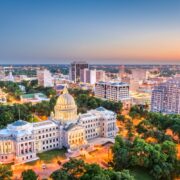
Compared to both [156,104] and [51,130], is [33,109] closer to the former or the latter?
[51,130]

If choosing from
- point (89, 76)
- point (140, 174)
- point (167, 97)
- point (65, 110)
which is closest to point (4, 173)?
point (65, 110)

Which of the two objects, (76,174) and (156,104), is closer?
(76,174)

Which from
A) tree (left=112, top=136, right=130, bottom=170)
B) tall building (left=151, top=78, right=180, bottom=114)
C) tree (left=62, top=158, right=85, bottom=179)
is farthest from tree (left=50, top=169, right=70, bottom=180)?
tall building (left=151, top=78, right=180, bottom=114)

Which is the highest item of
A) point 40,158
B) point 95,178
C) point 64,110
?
point 64,110

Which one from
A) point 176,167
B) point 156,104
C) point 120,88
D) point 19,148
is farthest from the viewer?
point 120,88

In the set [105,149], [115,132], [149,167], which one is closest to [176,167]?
[149,167]

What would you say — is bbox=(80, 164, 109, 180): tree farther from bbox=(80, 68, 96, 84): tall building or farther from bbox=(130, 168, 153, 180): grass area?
bbox=(80, 68, 96, 84): tall building

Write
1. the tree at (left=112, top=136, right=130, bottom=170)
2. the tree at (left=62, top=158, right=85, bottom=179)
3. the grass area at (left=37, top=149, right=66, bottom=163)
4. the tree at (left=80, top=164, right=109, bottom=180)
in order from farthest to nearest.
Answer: the grass area at (left=37, top=149, right=66, bottom=163), the tree at (left=112, top=136, right=130, bottom=170), the tree at (left=62, top=158, right=85, bottom=179), the tree at (left=80, top=164, right=109, bottom=180)
